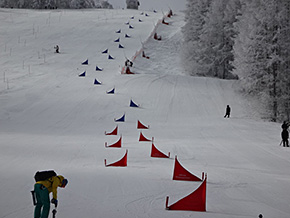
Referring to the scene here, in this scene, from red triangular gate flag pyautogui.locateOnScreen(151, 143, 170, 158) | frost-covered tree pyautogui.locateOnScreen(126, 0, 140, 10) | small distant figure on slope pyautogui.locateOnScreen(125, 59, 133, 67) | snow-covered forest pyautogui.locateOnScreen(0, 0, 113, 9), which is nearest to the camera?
red triangular gate flag pyautogui.locateOnScreen(151, 143, 170, 158)

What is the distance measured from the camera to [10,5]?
253 feet

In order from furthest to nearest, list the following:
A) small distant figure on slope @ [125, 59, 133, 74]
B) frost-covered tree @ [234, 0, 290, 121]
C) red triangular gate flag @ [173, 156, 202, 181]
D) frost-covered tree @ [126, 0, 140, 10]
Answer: frost-covered tree @ [126, 0, 140, 10]
small distant figure on slope @ [125, 59, 133, 74]
frost-covered tree @ [234, 0, 290, 121]
red triangular gate flag @ [173, 156, 202, 181]

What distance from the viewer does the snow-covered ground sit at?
24.3 ft

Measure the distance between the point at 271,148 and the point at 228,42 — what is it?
19621 mm

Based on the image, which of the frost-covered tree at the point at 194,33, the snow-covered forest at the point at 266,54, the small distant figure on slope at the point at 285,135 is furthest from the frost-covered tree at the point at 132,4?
the small distant figure on slope at the point at 285,135

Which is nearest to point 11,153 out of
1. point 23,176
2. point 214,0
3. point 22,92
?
point 23,176

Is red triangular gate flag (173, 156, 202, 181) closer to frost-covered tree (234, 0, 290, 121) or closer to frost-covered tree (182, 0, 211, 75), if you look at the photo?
frost-covered tree (234, 0, 290, 121)

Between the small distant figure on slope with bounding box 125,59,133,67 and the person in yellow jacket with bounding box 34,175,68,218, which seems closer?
the person in yellow jacket with bounding box 34,175,68,218

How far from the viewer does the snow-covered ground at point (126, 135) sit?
741cm

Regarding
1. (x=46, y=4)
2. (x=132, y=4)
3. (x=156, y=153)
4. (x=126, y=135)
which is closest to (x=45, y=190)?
(x=156, y=153)

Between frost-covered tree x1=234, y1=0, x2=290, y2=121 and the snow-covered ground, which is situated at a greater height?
frost-covered tree x1=234, y1=0, x2=290, y2=121

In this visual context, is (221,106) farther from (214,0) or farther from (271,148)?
(214,0)

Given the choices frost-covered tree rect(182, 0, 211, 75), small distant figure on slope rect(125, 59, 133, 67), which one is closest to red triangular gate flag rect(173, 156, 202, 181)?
frost-covered tree rect(182, 0, 211, 75)

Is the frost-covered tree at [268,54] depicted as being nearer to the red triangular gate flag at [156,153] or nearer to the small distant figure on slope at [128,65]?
the small distant figure on slope at [128,65]
